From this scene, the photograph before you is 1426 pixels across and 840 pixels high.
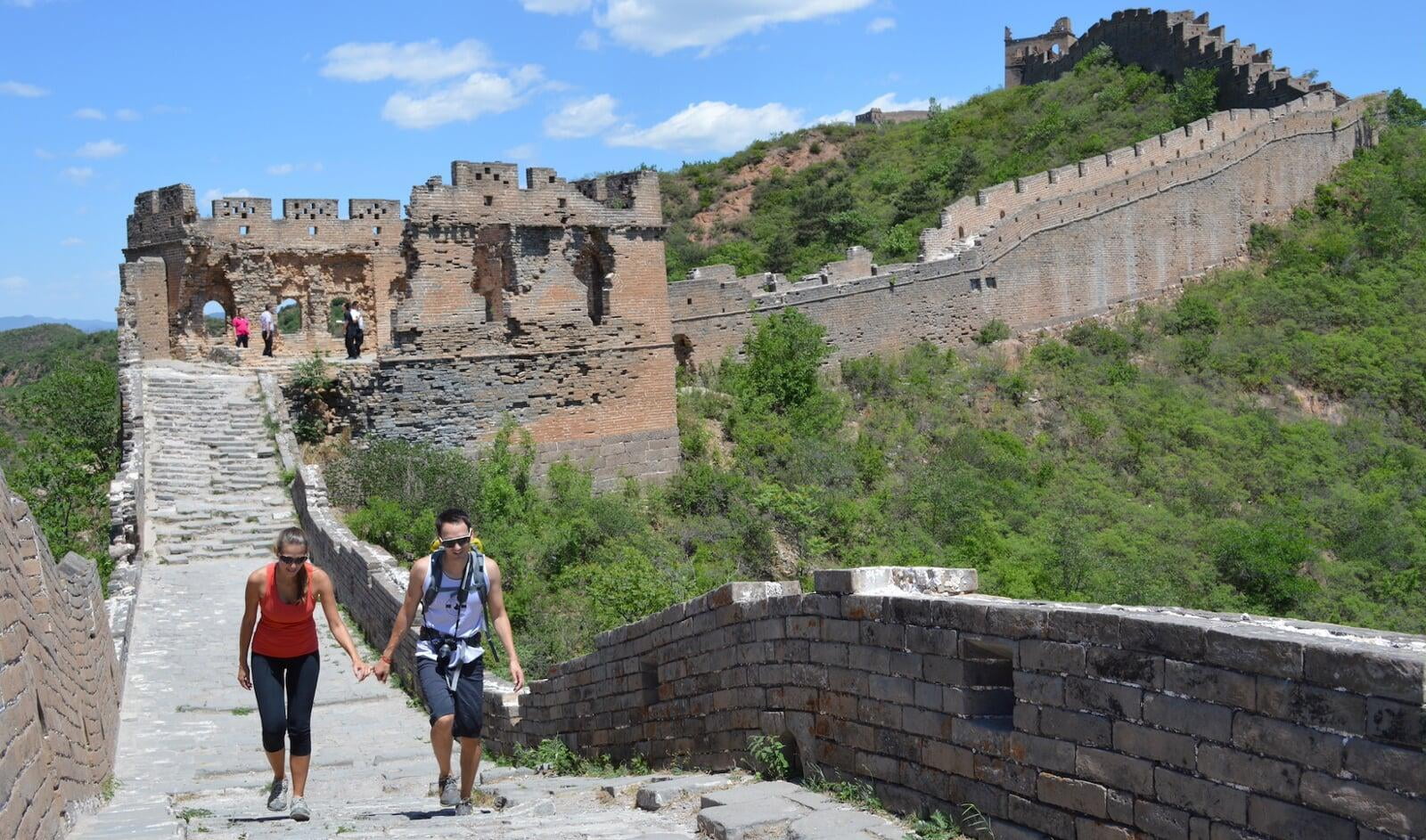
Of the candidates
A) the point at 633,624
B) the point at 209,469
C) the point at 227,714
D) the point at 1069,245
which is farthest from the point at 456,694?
the point at 1069,245

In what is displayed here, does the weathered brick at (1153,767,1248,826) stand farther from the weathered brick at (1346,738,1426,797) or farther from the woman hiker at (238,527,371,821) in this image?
the woman hiker at (238,527,371,821)

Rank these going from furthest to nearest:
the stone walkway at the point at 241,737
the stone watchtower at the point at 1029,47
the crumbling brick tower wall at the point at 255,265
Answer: the stone watchtower at the point at 1029,47
the crumbling brick tower wall at the point at 255,265
the stone walkway at the point at 241,737

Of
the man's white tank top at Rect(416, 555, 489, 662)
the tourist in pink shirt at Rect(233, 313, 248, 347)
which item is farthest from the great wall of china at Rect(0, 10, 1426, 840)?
the man's white tank top at Rect(416, 555, 489, 662)

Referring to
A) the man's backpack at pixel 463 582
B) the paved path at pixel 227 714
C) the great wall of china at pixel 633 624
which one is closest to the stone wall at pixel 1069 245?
the great wall of china at pixel 633 624

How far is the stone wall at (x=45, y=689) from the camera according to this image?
4.66m

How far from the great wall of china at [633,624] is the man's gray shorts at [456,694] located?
0.55 metres

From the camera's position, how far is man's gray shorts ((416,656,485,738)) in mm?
6504

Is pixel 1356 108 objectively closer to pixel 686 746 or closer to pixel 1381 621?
pixel 1381 621

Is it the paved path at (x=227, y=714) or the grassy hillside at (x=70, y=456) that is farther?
the grassy hillside at (x=70, y=456)

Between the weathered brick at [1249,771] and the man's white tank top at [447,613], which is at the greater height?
the man's white tank top at [447,613]

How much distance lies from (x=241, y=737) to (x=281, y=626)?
13.0 ft

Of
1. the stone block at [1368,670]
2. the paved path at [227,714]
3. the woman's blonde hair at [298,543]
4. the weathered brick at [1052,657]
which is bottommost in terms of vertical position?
the paved path at [227,714]

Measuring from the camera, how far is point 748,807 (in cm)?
581

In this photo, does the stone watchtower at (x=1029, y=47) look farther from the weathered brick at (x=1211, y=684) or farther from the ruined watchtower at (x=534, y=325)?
the weathered brick at (x=1211, y=684)
